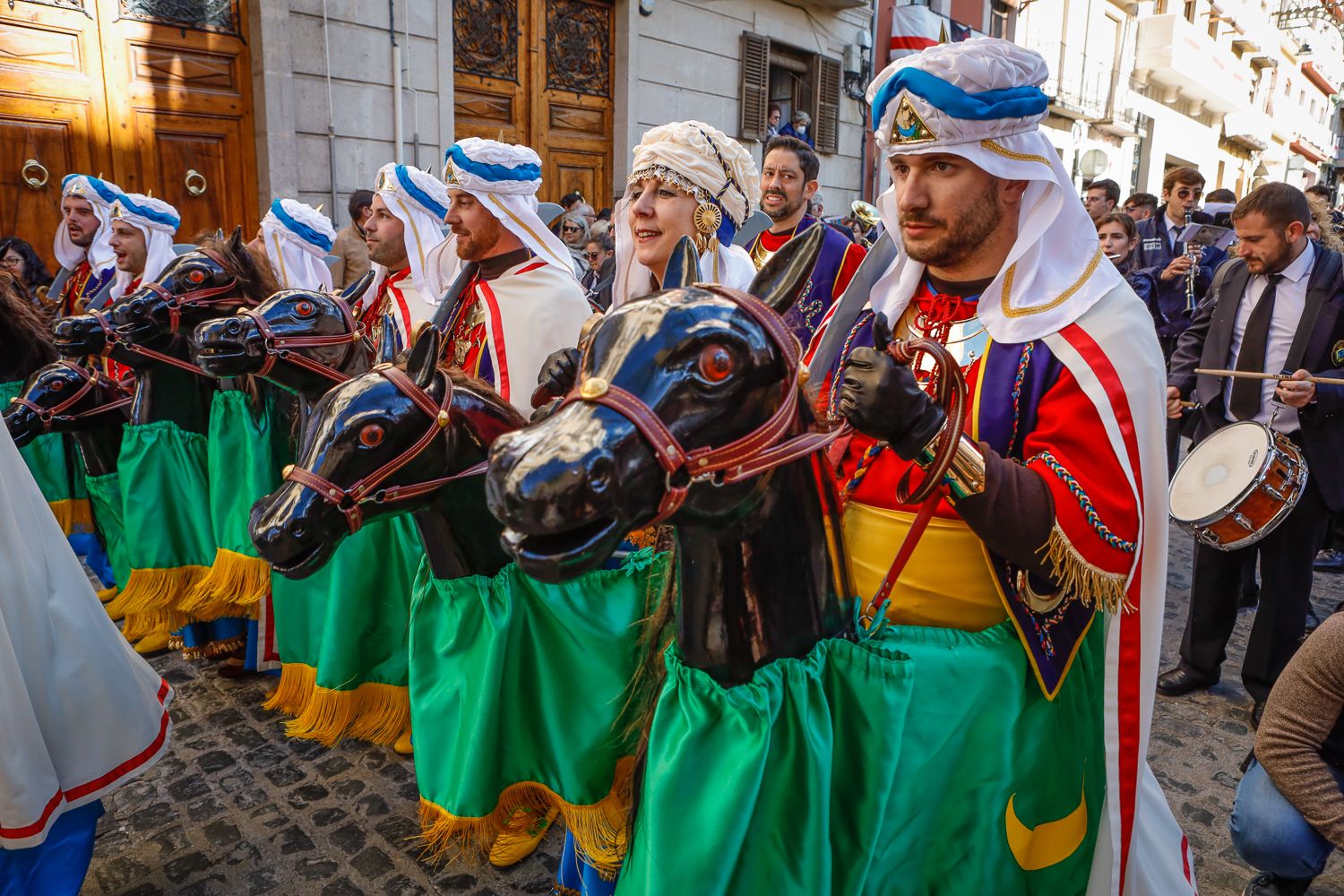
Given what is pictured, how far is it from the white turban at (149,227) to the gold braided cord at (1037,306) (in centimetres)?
522

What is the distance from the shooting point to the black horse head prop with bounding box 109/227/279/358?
13.1ft

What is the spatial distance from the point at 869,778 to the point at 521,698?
44.2 inches

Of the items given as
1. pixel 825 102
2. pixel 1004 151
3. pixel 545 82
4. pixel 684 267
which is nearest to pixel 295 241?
pixel 684 267

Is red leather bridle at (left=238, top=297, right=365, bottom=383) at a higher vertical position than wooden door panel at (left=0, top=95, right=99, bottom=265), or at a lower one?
lower

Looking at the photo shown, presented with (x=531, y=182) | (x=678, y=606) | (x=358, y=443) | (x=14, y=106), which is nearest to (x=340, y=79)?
(x=14, y=106)

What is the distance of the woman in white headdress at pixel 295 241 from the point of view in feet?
17.6

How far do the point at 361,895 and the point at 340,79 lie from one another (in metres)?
8.50

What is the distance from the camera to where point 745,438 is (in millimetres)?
1282

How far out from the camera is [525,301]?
3.58 metres

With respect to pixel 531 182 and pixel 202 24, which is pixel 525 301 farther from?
pixel 202 24

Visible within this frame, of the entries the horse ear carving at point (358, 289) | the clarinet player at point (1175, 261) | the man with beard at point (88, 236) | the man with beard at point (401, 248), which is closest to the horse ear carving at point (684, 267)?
the horse ear carving at point (358, 289)

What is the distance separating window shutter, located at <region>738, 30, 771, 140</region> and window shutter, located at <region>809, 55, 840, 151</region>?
1.57 metres

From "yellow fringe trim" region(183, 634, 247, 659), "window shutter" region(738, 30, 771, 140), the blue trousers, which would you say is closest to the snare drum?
the blue trousers

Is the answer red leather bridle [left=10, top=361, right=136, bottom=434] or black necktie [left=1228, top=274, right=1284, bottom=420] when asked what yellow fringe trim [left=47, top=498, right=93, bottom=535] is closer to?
red leather bridle [left=10, top=361, right=136, bottom=434]
